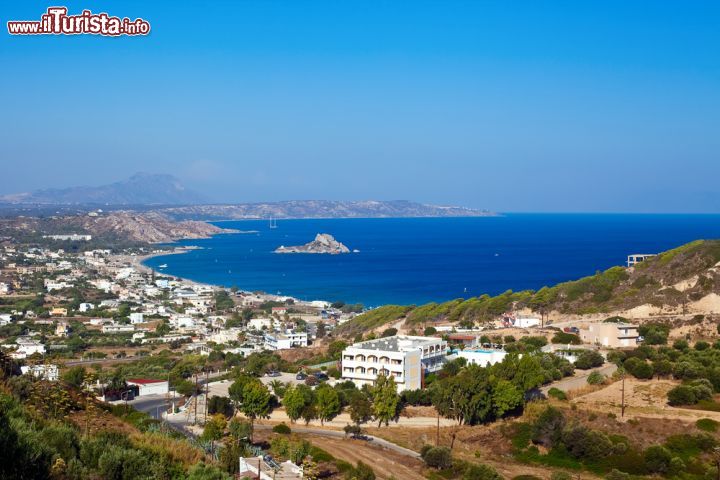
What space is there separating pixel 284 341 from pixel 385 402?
19.6m

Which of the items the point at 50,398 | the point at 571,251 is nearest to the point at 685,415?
the point at 50,398

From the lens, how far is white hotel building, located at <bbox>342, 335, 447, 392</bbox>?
75.1 feet

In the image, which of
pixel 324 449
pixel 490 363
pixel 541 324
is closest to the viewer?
pixel 324 449

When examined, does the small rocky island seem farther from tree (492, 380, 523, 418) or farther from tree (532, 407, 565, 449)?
tree (532, 407, 565, 449)

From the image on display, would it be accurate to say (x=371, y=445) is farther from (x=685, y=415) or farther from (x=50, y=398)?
(x=50, y=398)

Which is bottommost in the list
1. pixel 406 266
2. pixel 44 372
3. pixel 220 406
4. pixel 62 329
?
pixel 62 329

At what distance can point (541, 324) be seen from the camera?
112 ft

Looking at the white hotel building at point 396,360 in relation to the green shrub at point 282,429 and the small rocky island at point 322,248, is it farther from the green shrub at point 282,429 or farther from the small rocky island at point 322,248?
the small rocky island at point 322,248

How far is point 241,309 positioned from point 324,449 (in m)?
39.9

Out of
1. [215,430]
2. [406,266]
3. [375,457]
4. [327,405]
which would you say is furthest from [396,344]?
[406,266]

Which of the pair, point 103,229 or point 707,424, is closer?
point 707,424

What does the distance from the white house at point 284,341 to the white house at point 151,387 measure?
1347cm

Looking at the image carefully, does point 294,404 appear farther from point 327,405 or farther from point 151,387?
point 151,387

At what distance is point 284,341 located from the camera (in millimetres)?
39156
